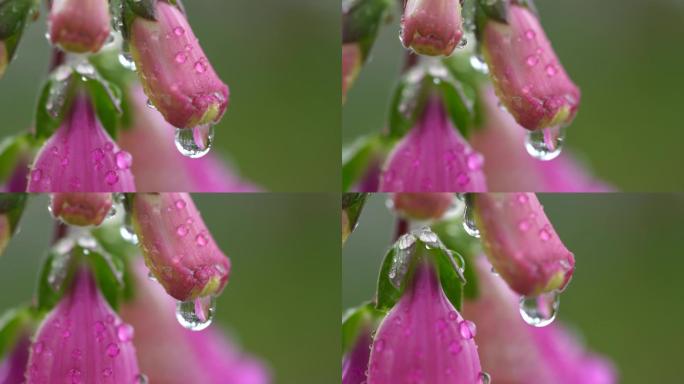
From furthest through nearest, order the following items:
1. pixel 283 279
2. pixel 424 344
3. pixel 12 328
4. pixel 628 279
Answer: pixel 628 279, pixel 283 279, pixel 12 328, pixel 424 344

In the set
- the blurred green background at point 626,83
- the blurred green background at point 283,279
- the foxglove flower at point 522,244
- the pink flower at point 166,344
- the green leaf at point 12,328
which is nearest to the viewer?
the foxglove flower at point 522,244

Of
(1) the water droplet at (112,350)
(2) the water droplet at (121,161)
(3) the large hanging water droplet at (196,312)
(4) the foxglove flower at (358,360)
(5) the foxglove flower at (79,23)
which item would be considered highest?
(5) the foxglove flower at (79,23)

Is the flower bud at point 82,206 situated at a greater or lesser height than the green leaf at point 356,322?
greater

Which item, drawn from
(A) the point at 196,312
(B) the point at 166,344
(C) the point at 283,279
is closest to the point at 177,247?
(A) the point at 196,312

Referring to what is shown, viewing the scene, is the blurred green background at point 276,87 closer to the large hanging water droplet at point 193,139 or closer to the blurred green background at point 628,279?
the blurred green background at point 628,279

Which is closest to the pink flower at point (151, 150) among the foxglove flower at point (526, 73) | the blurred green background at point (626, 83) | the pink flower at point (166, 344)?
the pink flower at point (166, 344)

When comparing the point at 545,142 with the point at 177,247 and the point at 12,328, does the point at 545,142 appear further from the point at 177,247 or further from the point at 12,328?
the point at 12,328

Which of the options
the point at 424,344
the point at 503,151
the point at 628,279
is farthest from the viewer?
the point at 628,279

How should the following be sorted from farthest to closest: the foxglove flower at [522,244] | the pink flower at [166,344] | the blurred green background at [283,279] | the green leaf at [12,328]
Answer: the blurred green background at [283,279] → the pink flower at [166,344] → the green leaf at [12,328] → the foxglove flower at [522,244]
